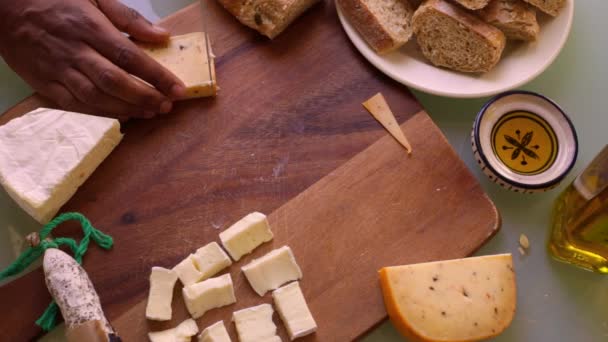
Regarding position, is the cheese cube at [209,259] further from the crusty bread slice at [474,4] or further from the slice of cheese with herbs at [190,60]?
the crusty bread slice at [474,4]

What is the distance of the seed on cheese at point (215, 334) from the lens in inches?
43.5

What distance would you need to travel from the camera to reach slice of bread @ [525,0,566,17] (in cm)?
133

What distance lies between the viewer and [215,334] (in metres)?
1.11

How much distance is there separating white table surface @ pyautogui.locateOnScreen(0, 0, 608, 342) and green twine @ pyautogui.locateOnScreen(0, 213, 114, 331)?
0.08 meters

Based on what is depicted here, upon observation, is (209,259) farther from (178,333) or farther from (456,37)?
(456,37)

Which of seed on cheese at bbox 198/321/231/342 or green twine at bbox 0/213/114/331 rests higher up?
green twine at bbox 0/213/114/331

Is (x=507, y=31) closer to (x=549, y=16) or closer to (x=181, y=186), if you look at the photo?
(x=549, y=16)

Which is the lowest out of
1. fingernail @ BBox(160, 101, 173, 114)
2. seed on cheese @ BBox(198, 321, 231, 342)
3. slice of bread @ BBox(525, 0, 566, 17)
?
seed on cheese @ BBox(198, 321, 231, 342)

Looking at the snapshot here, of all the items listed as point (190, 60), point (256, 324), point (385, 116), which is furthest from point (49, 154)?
point (385, 116)

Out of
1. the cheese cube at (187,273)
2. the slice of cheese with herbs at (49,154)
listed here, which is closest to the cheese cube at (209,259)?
the cheese cube at (187,273)

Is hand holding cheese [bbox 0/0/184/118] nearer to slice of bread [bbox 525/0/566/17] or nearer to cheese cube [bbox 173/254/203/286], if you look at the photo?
cheese cube [bbox 173/254/203/286]

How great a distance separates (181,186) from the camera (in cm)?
126

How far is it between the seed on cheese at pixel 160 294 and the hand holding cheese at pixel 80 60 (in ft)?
1.32

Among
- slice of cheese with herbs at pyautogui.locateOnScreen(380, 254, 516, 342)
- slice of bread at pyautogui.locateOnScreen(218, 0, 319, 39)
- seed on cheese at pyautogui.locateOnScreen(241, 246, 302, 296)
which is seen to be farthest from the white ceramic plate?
seed on cheese at pyautogui.locateOnScreen(241, 246, 302, 296)
